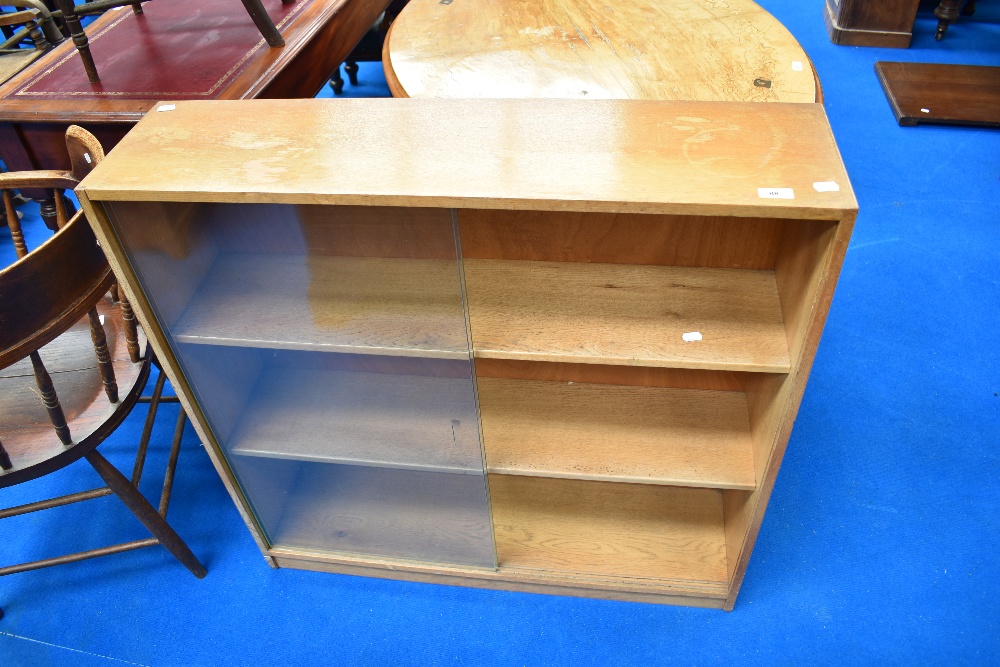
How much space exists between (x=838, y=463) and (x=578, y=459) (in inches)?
39.5

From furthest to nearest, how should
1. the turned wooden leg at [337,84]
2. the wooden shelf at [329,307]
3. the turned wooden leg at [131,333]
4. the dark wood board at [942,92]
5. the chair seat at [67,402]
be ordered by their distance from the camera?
the turned wooden leg at [337,84], the dark wood board at [942,92], the turned wooden leg at [131,333], the chair seat at [67,402], the wooden shelf at [329,307]

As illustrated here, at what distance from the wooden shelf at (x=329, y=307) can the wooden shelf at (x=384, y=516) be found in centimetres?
55

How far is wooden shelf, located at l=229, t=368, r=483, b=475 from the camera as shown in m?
1.68

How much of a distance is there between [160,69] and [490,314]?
1368mm

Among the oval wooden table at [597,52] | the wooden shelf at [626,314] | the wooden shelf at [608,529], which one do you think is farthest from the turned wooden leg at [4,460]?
the oval wooden table at [597,52]

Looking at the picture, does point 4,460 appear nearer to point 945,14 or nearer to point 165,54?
point 165,54

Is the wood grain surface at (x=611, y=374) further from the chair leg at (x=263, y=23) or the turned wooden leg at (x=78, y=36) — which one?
the turned wooden leg at (x=78, y=36)

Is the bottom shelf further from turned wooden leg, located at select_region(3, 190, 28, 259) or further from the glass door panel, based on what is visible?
turned wooden leg, located at select_region(3, 190, 28, 259)

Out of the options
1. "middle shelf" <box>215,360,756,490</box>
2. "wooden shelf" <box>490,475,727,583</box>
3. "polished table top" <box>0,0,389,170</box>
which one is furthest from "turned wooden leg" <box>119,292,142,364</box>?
"wooden shelf" <box>490,475,727,583</box>

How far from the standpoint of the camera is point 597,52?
2.17m

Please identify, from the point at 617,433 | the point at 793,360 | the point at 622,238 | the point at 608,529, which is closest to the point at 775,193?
the point at 793,360

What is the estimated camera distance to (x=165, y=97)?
78.5 inches

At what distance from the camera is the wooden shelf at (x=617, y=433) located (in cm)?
172

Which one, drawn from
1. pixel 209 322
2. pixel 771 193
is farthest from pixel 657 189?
pixel 209 322
